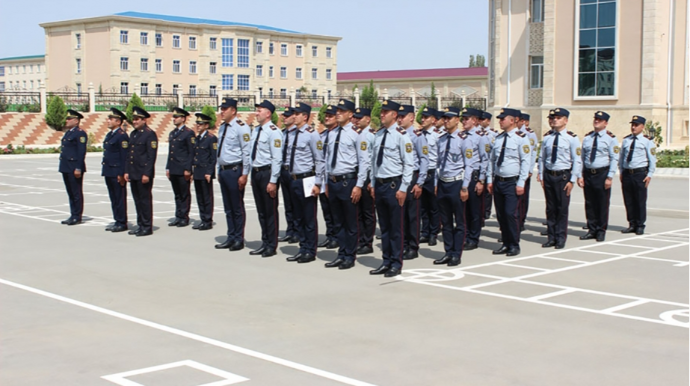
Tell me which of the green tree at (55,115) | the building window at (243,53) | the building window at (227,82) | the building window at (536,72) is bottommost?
the green tree at (55,115)

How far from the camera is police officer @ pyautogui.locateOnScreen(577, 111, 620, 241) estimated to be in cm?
1245

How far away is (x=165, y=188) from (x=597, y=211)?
12409 millimetres

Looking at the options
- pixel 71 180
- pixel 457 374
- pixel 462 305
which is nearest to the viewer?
pixel 457 374

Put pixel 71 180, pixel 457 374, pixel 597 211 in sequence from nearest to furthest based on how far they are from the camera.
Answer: pixel 457 374, pixel 597 211, pixel 71 180

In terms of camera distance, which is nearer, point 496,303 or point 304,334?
point 304,334

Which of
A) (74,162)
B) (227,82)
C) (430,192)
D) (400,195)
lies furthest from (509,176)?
(227,82)

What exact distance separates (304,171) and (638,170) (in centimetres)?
579

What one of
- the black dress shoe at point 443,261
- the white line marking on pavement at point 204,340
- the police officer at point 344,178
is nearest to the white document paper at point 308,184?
the police officer at point 344,178

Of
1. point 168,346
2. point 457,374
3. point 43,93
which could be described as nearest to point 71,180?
point 168,346

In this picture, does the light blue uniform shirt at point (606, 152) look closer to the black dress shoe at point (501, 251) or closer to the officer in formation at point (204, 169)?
the black dress shoe at point (501, 251)

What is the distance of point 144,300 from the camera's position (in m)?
8.15

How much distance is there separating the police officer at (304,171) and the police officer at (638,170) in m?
5.47

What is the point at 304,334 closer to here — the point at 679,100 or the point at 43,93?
the point at 679,100

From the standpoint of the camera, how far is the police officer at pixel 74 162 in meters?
13.8
